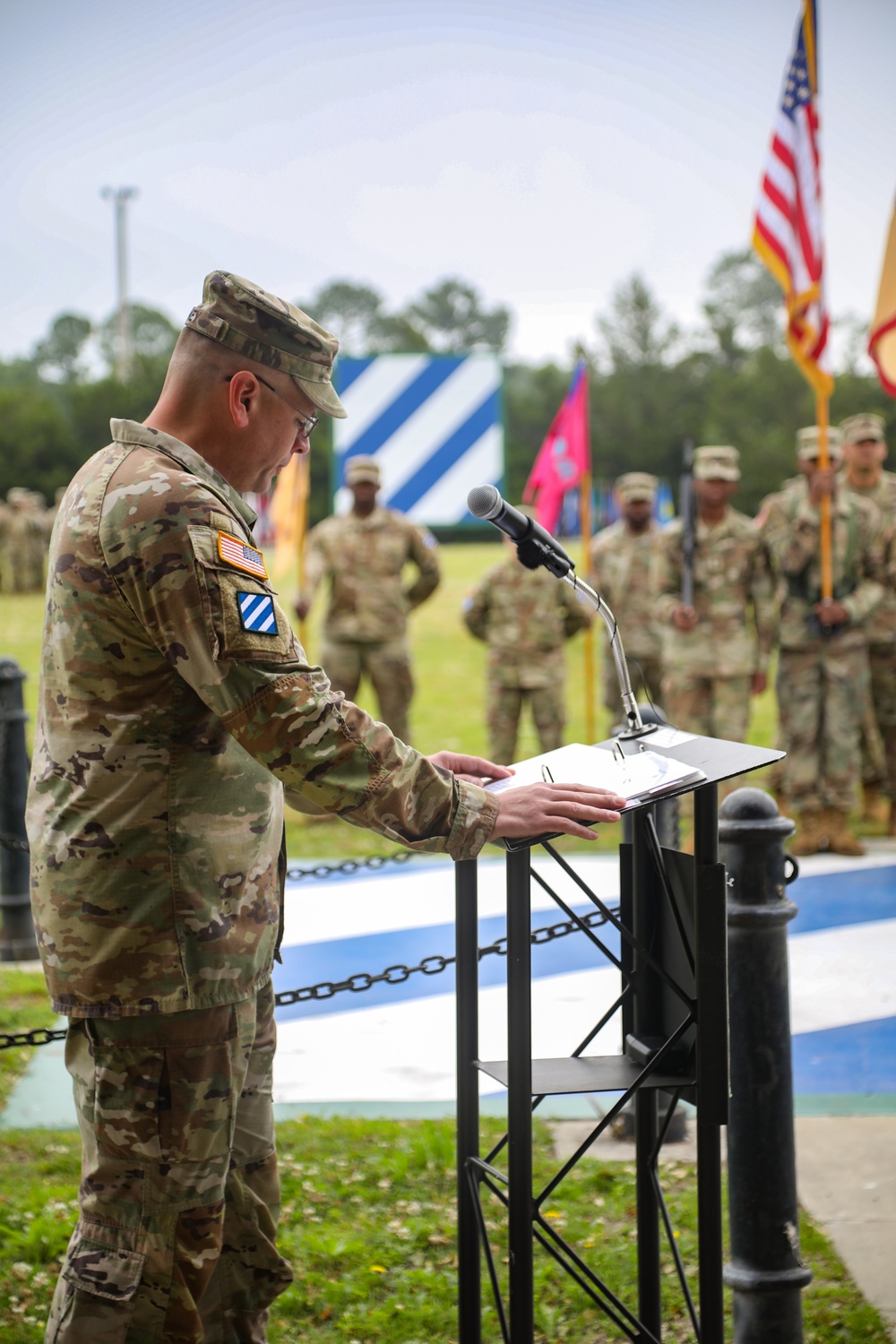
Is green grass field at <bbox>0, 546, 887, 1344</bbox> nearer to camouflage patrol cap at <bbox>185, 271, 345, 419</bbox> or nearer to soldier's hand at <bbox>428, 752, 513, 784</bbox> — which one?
soldier's hand at <bbox>428, 752, 513, 784</bbox>

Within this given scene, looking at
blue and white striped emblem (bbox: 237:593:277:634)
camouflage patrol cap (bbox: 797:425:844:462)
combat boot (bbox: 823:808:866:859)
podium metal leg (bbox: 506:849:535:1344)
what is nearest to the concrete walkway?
podium metal leg (bbox: 506:849:535:1344)

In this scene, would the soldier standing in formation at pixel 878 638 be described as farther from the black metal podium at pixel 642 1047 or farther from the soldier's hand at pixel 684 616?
the black metal podium at pixel 642 1047

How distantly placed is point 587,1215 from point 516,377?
5786cm

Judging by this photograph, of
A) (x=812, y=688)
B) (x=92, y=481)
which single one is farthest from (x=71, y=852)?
(x=812, y=688)

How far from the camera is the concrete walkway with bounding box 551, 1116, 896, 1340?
3.26m

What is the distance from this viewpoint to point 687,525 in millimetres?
8156

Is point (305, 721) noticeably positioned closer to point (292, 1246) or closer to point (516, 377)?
point (292, 1246)

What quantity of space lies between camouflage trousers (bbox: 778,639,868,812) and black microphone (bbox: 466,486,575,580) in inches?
230

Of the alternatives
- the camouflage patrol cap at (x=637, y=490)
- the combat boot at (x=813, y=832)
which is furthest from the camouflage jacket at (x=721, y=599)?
the camouflage patrol cap at (x=637, y=490)

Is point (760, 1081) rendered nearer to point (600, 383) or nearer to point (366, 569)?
point (366, 569)

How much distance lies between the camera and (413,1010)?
5.48 m

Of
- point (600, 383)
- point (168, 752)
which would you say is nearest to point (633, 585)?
point (168, 752)

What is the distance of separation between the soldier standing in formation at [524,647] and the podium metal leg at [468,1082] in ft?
22.4

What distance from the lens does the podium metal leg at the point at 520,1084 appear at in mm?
2275
